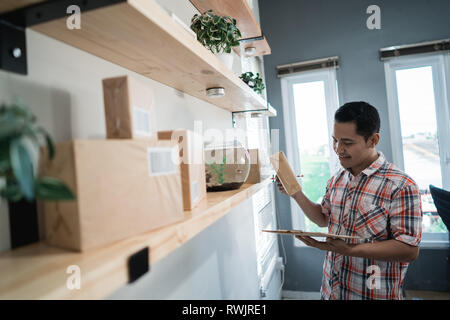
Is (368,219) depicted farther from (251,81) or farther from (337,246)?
(251,81)

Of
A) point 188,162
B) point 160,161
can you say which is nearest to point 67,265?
point 160,161

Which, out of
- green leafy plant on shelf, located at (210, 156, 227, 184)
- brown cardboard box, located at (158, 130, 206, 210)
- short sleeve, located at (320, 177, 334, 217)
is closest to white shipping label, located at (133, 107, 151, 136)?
brown cardboard box, located at (158, 130, 206, 210)

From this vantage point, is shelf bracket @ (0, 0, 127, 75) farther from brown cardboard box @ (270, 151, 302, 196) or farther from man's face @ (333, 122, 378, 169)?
man's face @ (333, 122, 378, 169)

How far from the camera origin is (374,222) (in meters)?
1.25

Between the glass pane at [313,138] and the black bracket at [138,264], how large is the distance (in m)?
2.65

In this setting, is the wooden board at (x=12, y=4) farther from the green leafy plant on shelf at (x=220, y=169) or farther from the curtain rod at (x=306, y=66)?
the curtain rod at (x=306, y=66)

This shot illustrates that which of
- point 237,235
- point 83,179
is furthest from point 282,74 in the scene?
point 83,179

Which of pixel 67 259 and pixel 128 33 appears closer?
pixel 67 259

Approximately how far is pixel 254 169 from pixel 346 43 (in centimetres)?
223

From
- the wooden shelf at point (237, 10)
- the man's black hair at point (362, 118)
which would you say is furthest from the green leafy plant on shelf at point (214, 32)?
the man's black hair at point (362, 118)
